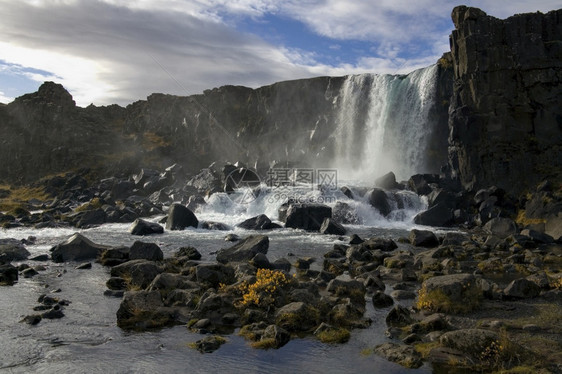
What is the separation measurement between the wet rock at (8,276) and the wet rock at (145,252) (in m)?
7.39

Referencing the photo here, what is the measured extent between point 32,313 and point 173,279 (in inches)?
265

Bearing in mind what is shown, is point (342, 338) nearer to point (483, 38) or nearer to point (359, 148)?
point (483, 38)

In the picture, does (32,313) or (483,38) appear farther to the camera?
(483,38)

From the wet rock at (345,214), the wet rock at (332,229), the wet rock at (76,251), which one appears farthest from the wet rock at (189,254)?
the wet rock at (345,214)

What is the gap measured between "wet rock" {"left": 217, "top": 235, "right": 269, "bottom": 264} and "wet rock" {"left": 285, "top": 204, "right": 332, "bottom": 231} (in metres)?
16.5

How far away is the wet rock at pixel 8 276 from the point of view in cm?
2897

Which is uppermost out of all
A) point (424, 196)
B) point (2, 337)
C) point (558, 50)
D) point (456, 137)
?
point (558, 50)

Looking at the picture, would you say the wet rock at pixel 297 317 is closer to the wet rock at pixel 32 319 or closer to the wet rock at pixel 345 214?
the wet rock at pixel 32 319

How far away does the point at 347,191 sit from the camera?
6028 cm

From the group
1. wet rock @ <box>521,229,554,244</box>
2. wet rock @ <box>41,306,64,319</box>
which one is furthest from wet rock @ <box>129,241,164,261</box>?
wet rock @ <box>521,229,554,244</box>

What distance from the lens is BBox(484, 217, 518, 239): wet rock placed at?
4534 centimetres

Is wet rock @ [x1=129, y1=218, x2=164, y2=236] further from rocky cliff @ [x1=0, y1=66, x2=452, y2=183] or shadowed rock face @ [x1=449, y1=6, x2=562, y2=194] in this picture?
rocky cliff @ [x1=0, y1=66, x2=452, y2=183]

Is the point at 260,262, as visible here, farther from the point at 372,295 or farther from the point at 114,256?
the point at 114,256

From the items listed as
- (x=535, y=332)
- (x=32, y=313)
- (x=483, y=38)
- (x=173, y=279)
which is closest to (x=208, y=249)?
(x=173, y=279)
